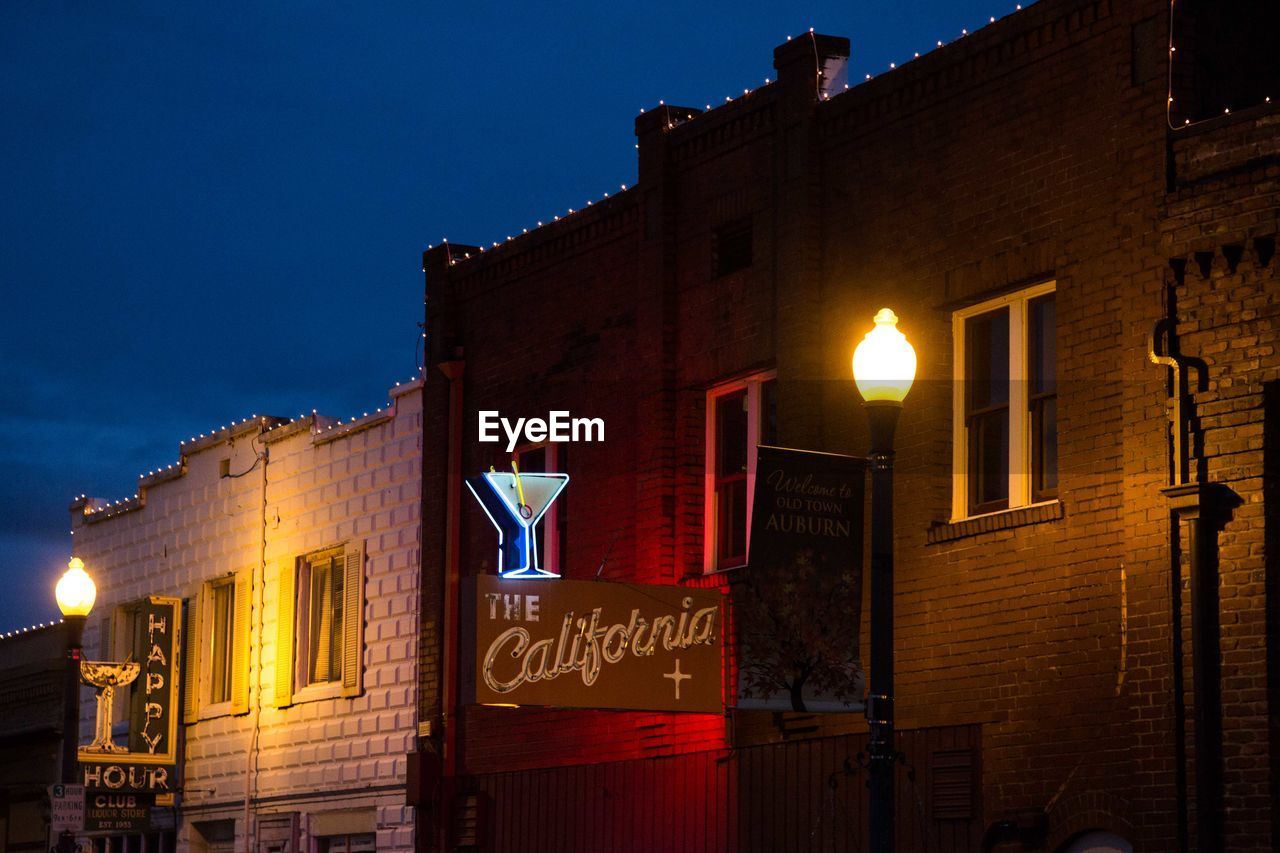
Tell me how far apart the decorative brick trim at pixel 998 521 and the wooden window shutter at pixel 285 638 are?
13.3 meters

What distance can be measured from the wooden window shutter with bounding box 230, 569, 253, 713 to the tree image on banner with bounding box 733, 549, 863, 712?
13797mm

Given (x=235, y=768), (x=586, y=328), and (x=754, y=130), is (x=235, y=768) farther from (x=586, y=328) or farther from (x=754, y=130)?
(x=754, y=130)

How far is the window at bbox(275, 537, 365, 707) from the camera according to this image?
28.0 metres

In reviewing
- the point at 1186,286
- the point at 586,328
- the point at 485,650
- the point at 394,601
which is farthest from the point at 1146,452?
the point at 394,601

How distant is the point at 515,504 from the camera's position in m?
22.8

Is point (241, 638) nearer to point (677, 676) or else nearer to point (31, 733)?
point (31, 733)

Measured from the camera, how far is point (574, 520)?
934 inches

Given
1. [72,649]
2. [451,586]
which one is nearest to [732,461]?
[451,586]

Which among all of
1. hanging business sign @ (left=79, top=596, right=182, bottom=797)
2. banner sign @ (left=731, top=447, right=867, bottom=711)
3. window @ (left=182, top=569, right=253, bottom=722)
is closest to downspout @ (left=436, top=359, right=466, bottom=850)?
window @ (left=182, top=569, right=253, bottom=722)

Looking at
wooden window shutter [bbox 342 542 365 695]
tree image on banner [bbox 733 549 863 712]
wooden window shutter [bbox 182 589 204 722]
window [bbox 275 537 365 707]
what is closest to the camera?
tree image on banner [bbox 733 549 863 712]

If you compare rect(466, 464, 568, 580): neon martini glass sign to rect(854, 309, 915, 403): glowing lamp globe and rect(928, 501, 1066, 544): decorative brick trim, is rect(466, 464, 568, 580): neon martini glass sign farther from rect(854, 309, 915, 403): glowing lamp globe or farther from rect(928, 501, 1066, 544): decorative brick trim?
rect(854, 309, 915, 403): glowing lamp globe

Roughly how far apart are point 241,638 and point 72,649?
5.92m

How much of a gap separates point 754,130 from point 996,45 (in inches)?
142

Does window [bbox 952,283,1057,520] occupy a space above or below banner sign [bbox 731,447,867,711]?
above
